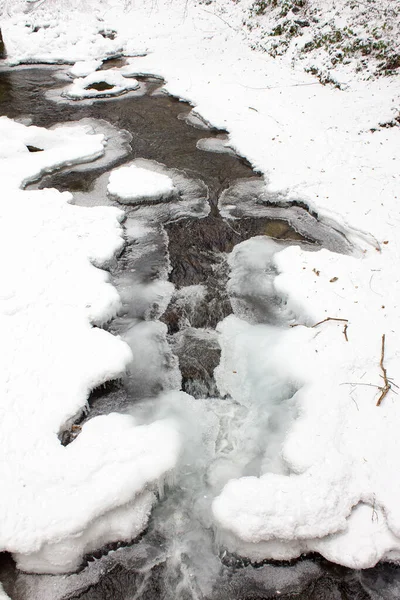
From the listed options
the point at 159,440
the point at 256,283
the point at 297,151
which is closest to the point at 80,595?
the point at 159,440

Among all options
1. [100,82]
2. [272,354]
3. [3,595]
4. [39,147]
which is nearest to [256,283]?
[272,354]

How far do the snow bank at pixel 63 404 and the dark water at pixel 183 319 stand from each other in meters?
0.15

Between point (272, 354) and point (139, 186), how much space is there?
3432 mm

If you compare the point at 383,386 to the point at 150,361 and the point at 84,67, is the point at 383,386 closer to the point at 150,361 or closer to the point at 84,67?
the point at 150,361

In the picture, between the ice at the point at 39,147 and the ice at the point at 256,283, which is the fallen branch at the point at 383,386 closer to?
the ice at the point at 256,283

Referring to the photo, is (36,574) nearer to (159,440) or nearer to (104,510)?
(104,510)

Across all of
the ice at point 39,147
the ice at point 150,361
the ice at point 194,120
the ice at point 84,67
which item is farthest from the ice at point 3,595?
the ice at point 84,67

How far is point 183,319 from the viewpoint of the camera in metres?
4.42

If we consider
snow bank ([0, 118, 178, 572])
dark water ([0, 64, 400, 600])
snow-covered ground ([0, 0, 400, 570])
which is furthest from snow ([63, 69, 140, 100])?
snow bank ([0, 118, 178, 572])

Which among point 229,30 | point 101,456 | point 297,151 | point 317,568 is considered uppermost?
point 229,30

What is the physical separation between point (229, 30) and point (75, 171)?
780 cm

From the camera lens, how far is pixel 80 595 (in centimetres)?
261

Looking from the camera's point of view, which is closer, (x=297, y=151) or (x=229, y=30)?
(x=297, y=151)

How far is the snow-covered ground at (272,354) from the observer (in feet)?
9.29
